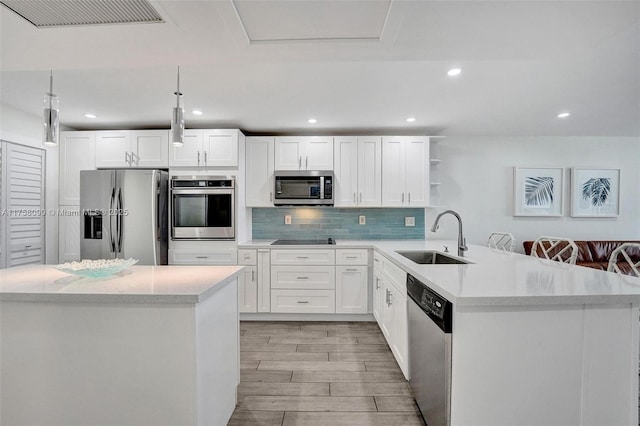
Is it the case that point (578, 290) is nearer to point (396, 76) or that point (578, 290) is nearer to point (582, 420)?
point (582, 420)

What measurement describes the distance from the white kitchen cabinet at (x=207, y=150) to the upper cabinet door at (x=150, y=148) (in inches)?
3.7

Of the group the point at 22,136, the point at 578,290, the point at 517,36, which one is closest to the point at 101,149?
the point at 22,136

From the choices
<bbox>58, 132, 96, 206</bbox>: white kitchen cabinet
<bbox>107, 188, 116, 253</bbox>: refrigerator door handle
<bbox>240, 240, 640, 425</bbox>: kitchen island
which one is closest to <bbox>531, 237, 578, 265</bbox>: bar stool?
<bbox>240, 240, 640, 425</bbox>: kitchen island

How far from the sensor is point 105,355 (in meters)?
1.32

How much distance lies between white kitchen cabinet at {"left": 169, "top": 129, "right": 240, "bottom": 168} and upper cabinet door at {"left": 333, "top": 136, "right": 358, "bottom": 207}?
122cm

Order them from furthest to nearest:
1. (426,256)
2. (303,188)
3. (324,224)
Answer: (324,224) < (303,188) < (426,256)

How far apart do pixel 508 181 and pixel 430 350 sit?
347 centimetres

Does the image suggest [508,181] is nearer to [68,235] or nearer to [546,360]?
[546,360]

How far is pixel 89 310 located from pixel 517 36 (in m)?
2.35

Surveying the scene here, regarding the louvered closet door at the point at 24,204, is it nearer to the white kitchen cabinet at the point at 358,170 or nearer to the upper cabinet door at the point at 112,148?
the upper cabinet door at the point at 112,148

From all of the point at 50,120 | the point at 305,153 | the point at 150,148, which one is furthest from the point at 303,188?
the point at 50,120

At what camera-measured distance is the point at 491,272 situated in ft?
5.45

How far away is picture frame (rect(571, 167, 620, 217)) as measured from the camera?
400 centimetres

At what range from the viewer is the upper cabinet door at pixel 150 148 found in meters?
3.35
